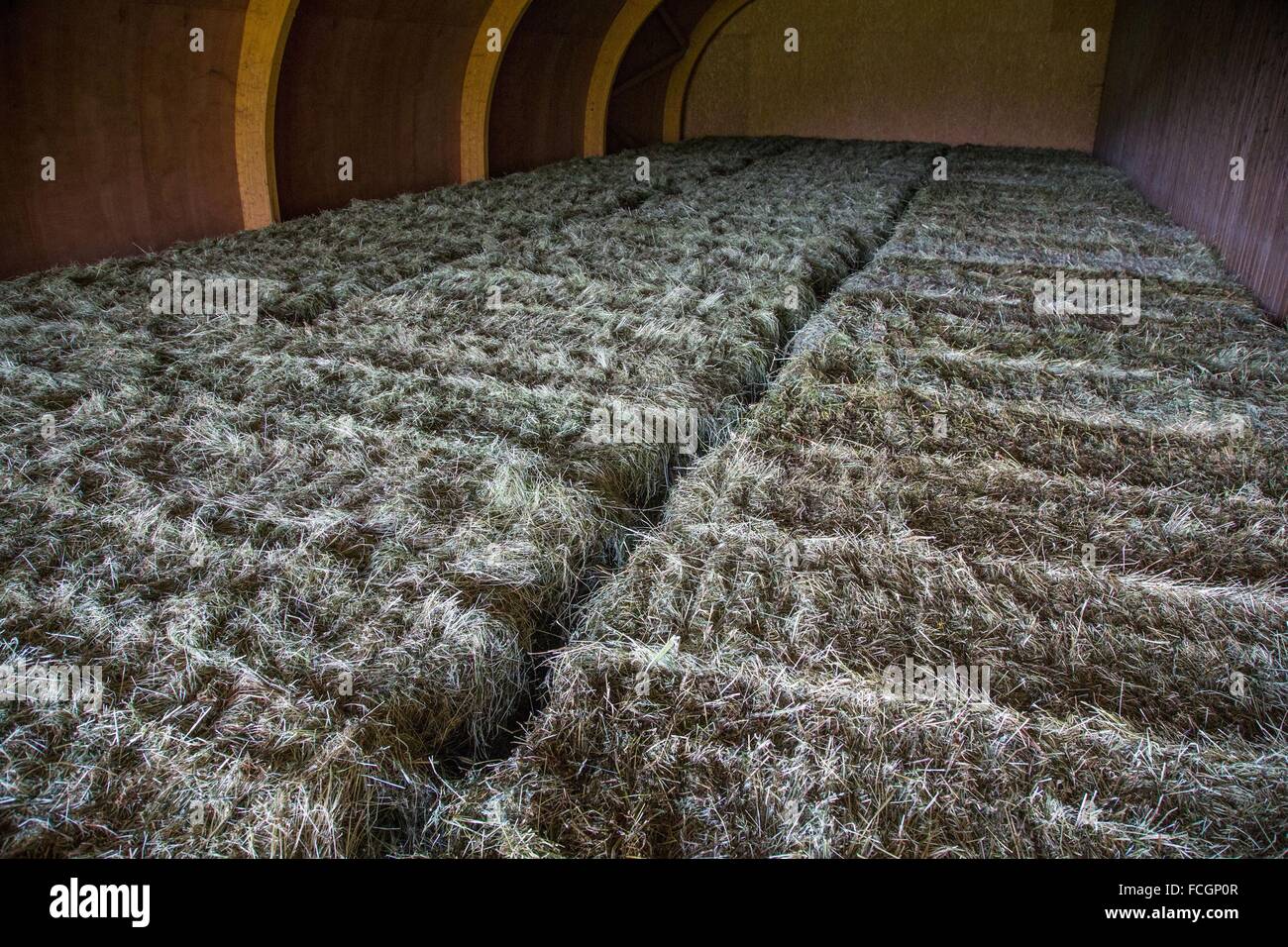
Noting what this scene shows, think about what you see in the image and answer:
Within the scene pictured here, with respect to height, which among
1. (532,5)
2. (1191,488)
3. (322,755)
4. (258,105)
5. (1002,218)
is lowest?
(322,755)

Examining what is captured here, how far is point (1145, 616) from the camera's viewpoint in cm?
219

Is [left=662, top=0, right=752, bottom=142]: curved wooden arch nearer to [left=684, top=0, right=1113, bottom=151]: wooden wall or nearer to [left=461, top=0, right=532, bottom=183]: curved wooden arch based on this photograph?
[left=684, top=0, right=1113, bottom=151]: wooden wall

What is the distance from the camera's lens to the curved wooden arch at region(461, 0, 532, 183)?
8984 millimetres

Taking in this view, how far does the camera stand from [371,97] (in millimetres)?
8352

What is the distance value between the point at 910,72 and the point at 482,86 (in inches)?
368

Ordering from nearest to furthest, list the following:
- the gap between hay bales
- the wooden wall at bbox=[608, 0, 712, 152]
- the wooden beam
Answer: the gap between hay bales → the wooden wall at bbox=[608, 0, 712, 152] → the wooden beam

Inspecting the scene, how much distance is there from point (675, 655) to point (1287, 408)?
307 cm

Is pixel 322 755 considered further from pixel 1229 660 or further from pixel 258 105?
pixel 258 105

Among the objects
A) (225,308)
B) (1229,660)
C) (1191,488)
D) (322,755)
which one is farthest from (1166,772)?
(225,308)

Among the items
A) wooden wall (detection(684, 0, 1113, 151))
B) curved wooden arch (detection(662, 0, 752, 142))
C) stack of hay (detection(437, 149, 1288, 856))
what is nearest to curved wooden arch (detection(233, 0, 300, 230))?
stack of hay (detection(437, 149, 1288, 856))

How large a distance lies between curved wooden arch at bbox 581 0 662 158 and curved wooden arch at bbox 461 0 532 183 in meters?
2.53

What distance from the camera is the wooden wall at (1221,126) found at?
17.5ft

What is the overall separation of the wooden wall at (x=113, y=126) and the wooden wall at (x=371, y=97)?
0.69 m

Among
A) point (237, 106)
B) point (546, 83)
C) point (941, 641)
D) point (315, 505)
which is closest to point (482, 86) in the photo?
point (546, 83)
